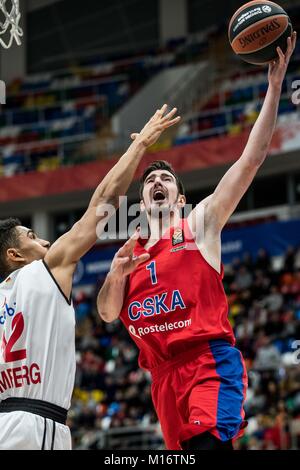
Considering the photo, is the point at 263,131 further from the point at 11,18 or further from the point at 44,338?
the point at 11,18

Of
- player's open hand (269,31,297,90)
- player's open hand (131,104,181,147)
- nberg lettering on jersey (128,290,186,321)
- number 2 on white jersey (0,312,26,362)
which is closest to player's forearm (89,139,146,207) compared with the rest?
player's open hand (131,104,181,147)

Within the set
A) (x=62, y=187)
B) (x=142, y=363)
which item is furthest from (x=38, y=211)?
(x=142, y=363)

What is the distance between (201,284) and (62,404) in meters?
1.22

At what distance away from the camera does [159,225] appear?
5758 millimetres

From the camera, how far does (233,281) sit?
60.1 feet

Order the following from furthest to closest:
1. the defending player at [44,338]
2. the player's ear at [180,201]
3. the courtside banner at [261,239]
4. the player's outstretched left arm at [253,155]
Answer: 1. the courtside banner at [261,239]
2. the player's ear at [180,201]
3. the player's outstretched left arm at [253,155]
4. the defending player at [44,338]

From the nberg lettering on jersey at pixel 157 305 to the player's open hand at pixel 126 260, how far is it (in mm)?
255

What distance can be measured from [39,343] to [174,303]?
1043 millimetres

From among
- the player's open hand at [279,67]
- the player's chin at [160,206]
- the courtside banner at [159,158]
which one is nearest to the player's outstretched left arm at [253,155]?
the player's open hand at [279,67]

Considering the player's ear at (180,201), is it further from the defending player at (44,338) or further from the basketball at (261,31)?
the defending player at (44,338)

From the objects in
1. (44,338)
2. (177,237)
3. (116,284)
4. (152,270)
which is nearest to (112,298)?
(116,284)

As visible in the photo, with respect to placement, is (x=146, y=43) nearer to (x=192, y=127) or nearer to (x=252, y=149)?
(x=192, y=127)

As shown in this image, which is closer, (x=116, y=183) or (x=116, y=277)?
(x=116, y=183)

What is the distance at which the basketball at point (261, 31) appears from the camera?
18.8 feet
